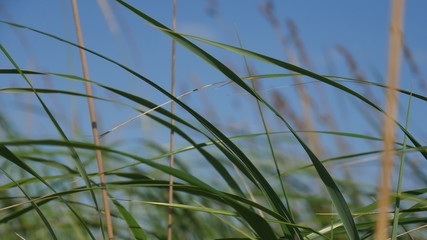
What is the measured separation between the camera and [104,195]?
25.8 inches

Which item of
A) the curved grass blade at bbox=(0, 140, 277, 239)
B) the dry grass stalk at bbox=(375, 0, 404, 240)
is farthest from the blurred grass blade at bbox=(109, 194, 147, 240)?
the dry grass stalk at bbox=(375, 0, 404, 240)

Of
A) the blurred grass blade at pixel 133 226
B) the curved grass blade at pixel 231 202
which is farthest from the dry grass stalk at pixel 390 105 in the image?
the blurred grass blade at pixel 133 226

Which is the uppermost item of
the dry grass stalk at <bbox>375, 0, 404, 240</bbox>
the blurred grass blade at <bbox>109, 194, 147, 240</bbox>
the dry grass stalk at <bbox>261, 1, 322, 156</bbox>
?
the dry grass stalk at <bbox>261, 1, 322, 156</bbox>

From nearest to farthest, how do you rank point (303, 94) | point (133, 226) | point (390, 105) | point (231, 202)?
point (390, 105), point (231, 202), point (133, 226), point (303, 94)

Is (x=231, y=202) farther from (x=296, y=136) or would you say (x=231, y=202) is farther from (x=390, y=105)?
(x=390, y=105)

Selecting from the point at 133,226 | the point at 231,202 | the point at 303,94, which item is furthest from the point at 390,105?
the point at 303,94

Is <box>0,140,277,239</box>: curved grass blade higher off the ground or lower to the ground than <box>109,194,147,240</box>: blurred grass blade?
lower

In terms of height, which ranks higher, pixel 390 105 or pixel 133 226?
pixel 133 226

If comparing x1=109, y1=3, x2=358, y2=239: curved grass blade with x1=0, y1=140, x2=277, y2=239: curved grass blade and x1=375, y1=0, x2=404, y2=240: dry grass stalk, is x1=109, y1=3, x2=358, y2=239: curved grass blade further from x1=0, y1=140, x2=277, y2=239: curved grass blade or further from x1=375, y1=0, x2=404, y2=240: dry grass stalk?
x1=375, y1=0, x2=404, y2=240: dry grass stalk

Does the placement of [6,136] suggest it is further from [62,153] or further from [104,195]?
[104,195]

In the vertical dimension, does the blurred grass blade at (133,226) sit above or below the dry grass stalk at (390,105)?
above

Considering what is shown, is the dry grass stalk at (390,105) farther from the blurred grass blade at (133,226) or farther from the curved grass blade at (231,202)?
the blurred grass blade at (133,226)

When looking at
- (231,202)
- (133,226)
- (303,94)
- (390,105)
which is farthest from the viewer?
(303,94)

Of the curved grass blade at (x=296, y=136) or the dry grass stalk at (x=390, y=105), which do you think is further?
the curved grass blade at (x=296, y=136)
